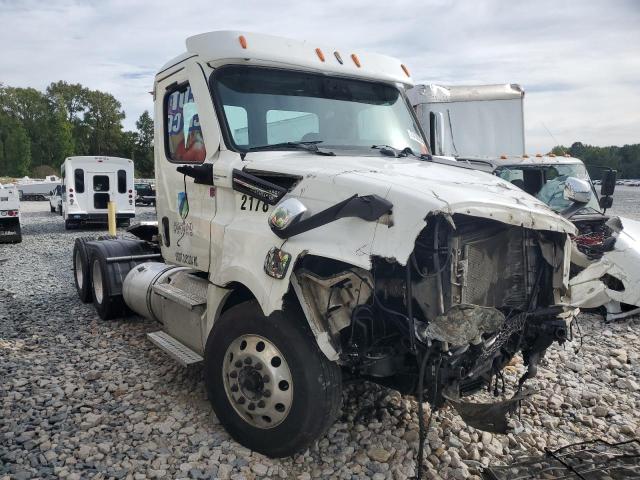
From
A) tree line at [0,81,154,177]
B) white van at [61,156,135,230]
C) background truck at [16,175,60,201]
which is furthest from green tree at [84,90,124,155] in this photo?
white van at [61,156,135,230]

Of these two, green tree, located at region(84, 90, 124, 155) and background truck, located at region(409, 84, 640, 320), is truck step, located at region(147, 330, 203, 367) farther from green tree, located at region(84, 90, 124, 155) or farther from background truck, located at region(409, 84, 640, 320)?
Result: green tree, located at region(84, 90, 124, 155)

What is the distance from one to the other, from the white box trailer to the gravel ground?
607 cm

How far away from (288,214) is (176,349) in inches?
76.7

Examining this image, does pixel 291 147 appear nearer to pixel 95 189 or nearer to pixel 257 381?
pixel 257 381

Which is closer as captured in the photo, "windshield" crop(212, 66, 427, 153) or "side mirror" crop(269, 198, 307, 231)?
"side mirror" crop(269, 198, 307, 231)

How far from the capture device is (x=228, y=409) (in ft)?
12.3

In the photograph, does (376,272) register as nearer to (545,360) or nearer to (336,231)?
(336,231)

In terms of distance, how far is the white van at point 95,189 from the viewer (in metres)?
19.0

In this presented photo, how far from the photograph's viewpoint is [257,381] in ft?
11.6

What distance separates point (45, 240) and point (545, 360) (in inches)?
574

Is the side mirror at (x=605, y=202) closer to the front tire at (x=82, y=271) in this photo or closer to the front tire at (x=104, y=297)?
the front tire at (x=104, y=297)

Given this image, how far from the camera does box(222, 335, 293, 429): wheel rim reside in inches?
134

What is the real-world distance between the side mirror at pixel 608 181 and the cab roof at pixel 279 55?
4814 mm

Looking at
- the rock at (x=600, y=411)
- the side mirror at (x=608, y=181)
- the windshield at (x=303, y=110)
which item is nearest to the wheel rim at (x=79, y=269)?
the windshield at (x=303, y=110)
